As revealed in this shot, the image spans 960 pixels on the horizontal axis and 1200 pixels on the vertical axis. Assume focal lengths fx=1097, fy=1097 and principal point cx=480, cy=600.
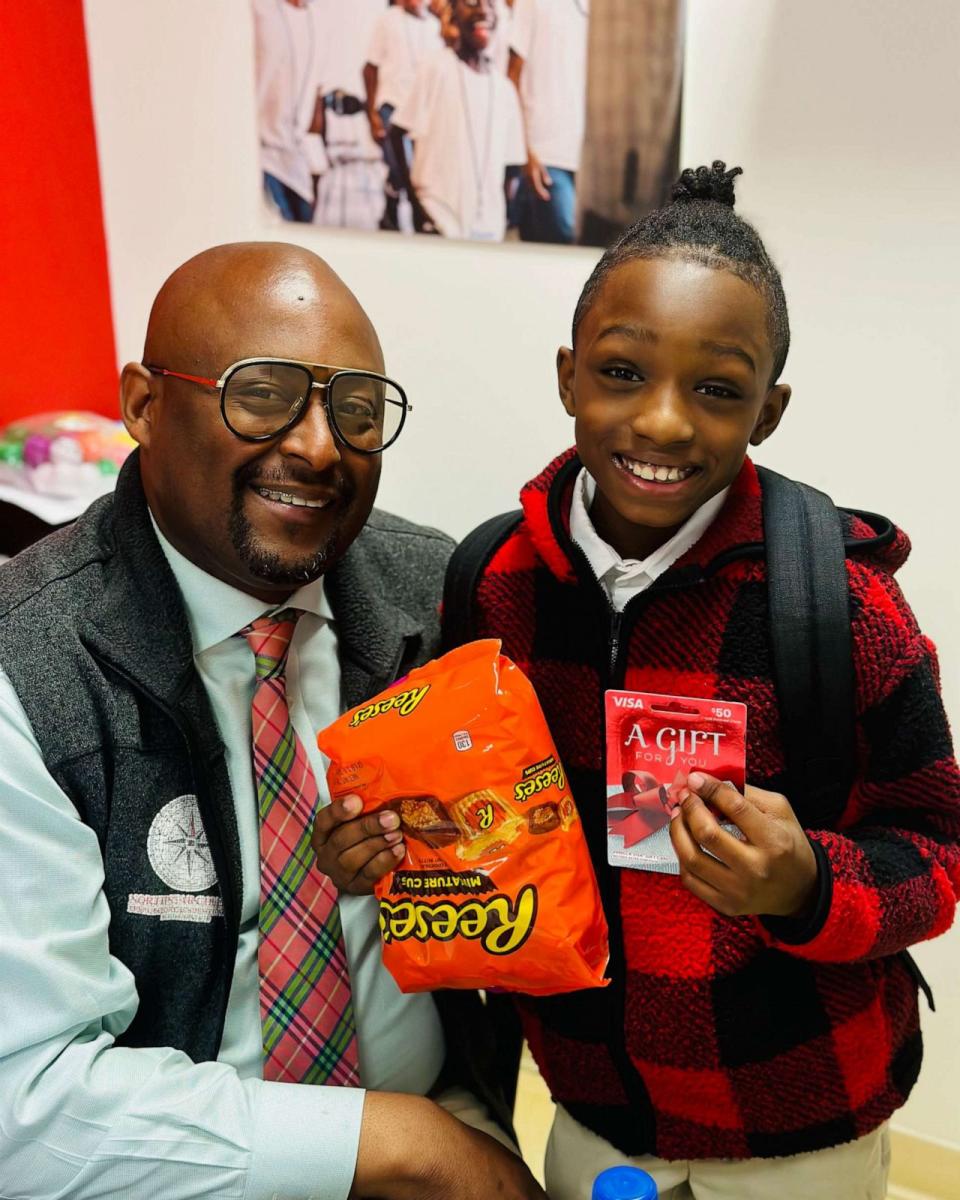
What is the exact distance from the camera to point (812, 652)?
1.07m

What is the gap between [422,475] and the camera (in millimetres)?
2166

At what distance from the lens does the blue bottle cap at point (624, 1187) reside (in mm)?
951

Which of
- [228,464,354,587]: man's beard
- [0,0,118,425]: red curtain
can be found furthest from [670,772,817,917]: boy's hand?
[0,0,118,425]: red curtain

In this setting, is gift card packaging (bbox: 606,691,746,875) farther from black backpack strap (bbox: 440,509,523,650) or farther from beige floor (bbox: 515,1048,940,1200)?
beige floor (bbox: 515,1048,940,1200)

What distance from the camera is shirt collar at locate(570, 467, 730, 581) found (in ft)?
3.72

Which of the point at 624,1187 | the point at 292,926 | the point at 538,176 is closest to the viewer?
the point at 624,1187

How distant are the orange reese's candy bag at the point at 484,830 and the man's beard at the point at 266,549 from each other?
0.74 feet

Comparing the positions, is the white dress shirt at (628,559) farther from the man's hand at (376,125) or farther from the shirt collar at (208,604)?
the man's hand at (376,125)

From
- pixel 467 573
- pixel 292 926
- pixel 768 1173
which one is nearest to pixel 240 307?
pixel 467 573

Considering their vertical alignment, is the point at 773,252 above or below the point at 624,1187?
above

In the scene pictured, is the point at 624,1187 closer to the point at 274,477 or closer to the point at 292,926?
the point at 292,926

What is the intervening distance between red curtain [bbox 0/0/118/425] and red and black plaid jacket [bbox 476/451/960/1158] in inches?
57.7

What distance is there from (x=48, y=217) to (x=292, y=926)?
5.44ft

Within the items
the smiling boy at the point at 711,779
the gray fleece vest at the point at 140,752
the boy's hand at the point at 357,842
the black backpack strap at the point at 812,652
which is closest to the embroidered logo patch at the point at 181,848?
the gray fleece vest at the point at 140,752
